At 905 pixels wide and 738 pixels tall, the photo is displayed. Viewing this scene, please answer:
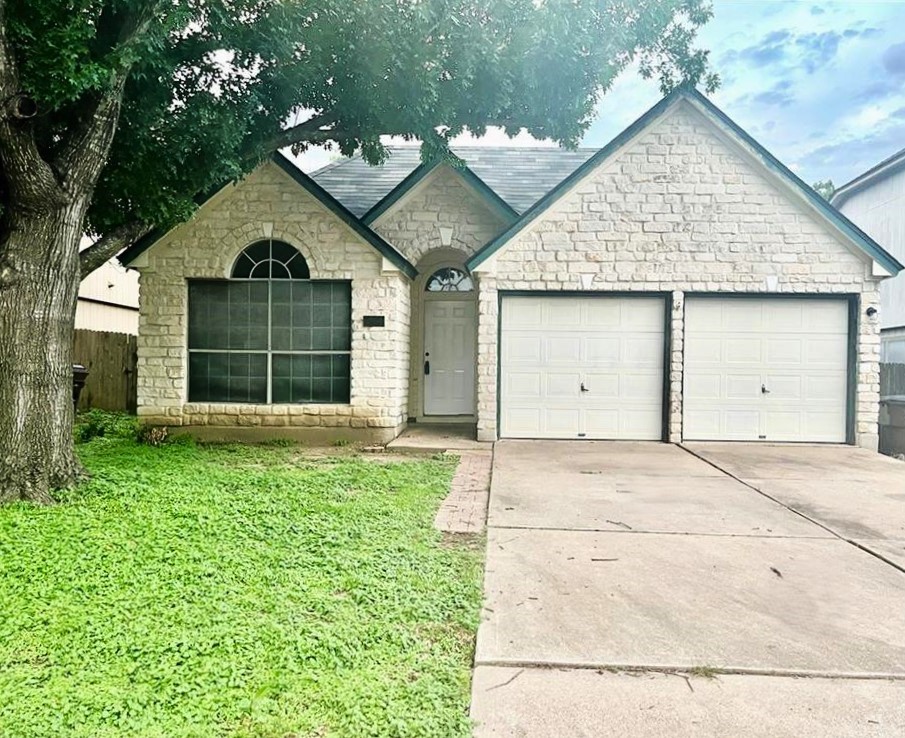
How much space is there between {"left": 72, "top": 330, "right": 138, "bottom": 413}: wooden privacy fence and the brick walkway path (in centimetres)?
989

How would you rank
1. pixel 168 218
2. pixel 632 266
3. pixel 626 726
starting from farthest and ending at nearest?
pixel 632 266 → pixel 168 218 → pixel 626 726

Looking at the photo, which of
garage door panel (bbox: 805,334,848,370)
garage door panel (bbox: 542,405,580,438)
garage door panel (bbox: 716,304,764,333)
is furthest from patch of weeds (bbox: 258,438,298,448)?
garage door panel (bbox: 805,334,848,370)

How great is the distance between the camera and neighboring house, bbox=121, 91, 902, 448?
10.1 meters

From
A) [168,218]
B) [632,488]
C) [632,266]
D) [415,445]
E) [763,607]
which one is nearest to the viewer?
[763,607]

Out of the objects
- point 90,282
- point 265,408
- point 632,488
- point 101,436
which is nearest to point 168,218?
point 265,408

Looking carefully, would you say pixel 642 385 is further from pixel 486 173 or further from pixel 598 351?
pixel 486 173

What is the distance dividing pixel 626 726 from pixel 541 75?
8.87m

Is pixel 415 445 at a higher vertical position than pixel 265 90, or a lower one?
lower

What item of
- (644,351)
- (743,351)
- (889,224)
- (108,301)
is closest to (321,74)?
(644,351)

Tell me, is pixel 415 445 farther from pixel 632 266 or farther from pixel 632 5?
pixel 632 5

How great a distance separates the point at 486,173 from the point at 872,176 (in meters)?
13.1

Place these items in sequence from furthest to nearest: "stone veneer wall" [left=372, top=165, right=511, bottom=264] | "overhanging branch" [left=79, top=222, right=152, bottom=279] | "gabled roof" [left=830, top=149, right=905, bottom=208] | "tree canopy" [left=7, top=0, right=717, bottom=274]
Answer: "gabled roof" [left=830, top=149, right=905, bottom=208], "stone veneer wall" [left=372, top=165, right=511, bottom=264], "tree canopy" [left=7, top=0, right=717, bottom=274], "overhanging branch" [left=79, top=222, right=152, bottom=279]

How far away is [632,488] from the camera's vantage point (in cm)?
696

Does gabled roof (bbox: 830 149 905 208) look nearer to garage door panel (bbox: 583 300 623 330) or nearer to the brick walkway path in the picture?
garage door panel (bbox: 583 300 623 330)
